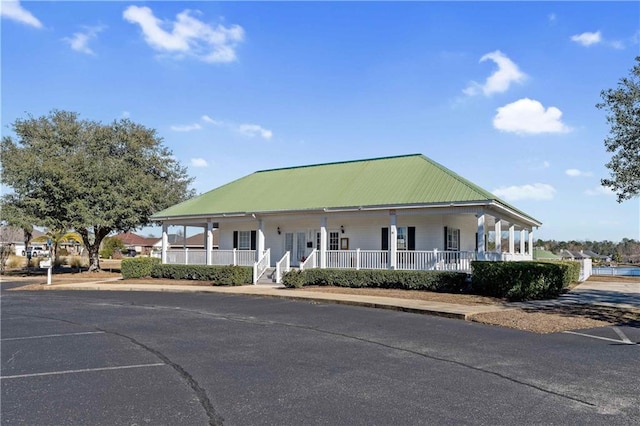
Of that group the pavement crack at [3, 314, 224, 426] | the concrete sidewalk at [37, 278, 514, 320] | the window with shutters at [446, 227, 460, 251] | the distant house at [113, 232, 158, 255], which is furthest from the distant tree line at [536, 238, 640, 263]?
the pavement crack at [3, 314, 224, 426]

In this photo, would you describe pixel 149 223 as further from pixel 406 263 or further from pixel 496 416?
pixel 496 416

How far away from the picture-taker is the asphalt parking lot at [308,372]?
5.54m

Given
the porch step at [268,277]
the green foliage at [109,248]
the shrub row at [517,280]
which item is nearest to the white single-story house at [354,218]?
the porch step at [268,277]

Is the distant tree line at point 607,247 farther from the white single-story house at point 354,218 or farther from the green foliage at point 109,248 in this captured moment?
the white single-story house at point 354,218

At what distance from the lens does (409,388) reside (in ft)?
21.4

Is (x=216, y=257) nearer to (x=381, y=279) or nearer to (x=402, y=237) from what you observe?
(x=402, y=237)

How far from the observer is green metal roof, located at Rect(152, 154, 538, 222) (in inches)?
864

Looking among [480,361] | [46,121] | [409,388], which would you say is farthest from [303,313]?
[46,121]

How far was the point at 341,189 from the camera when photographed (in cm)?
2569

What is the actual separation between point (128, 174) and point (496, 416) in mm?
32792

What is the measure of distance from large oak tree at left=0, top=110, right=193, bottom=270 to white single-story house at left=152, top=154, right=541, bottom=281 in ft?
17.9

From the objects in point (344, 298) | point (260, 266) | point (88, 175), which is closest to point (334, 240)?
point (260, 266)

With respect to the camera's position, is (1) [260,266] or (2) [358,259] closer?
(2) [358,259]

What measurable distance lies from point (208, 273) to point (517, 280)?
1544 centimetres
